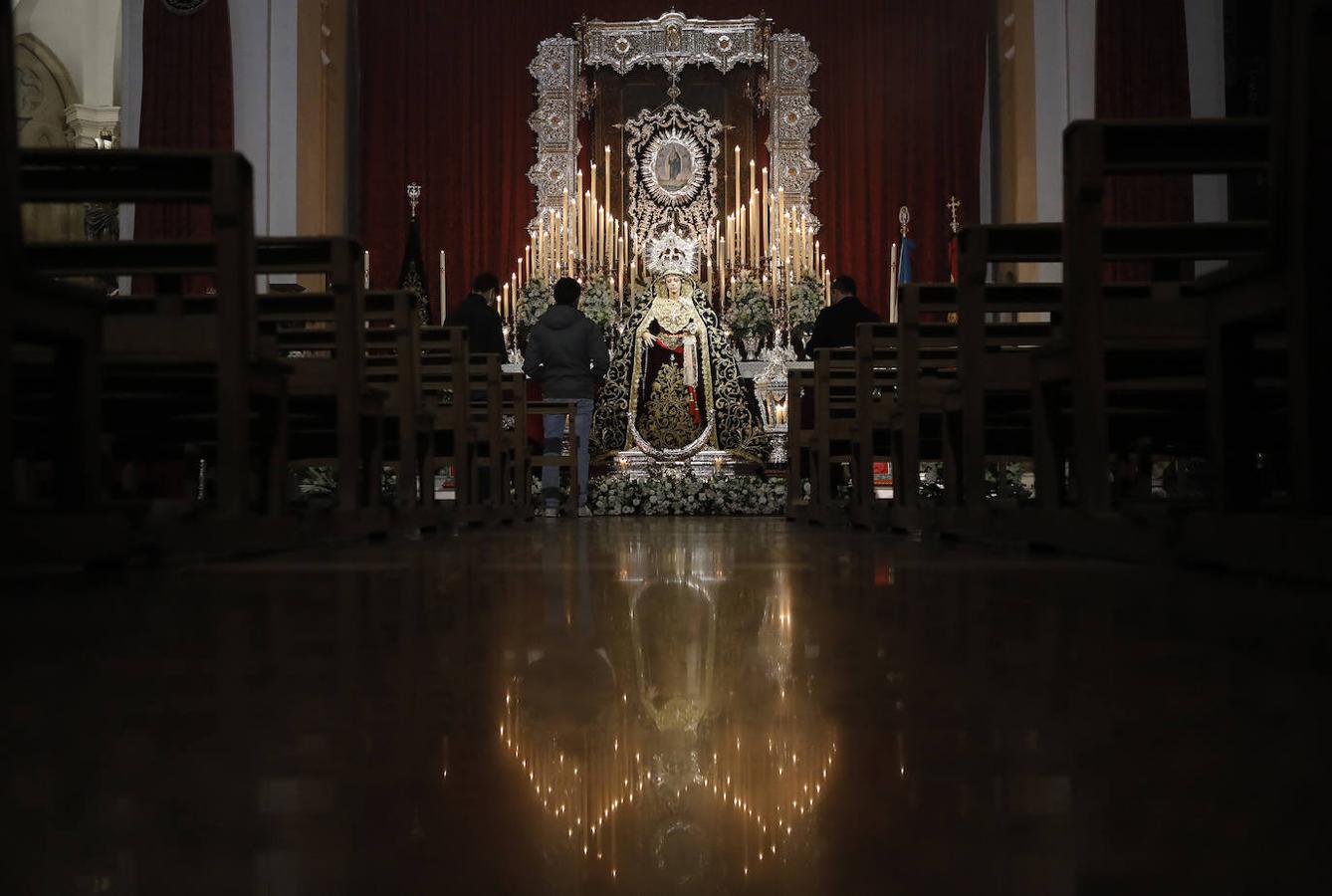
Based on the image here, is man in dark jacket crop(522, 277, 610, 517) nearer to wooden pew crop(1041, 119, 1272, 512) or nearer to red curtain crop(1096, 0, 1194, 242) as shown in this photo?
red curtain crop(1096, 0, 1194, 242)

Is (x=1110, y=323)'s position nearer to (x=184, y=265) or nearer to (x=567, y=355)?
(x=184, y=265)

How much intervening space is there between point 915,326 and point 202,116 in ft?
16.1

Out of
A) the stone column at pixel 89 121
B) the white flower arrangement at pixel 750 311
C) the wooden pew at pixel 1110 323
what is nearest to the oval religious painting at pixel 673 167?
the white flower arrangement at pixel 750 311

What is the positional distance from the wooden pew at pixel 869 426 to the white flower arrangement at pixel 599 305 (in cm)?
429

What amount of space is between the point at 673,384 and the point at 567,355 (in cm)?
210

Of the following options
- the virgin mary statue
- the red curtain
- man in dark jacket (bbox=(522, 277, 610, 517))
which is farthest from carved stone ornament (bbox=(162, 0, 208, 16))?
the red curtain

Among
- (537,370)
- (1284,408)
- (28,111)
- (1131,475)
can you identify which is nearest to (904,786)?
(1284,408)

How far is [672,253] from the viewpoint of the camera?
10.1 meters

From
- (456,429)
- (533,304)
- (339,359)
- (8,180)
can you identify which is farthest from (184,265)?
(533,304)

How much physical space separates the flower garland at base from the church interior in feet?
0.10

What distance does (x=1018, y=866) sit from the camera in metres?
0.36

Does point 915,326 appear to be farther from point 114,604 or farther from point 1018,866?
point 1018,866

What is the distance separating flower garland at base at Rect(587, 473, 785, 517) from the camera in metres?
8.00

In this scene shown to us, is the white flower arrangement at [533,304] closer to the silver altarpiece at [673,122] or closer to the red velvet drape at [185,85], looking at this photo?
the silver altarpiece at [673,122]
